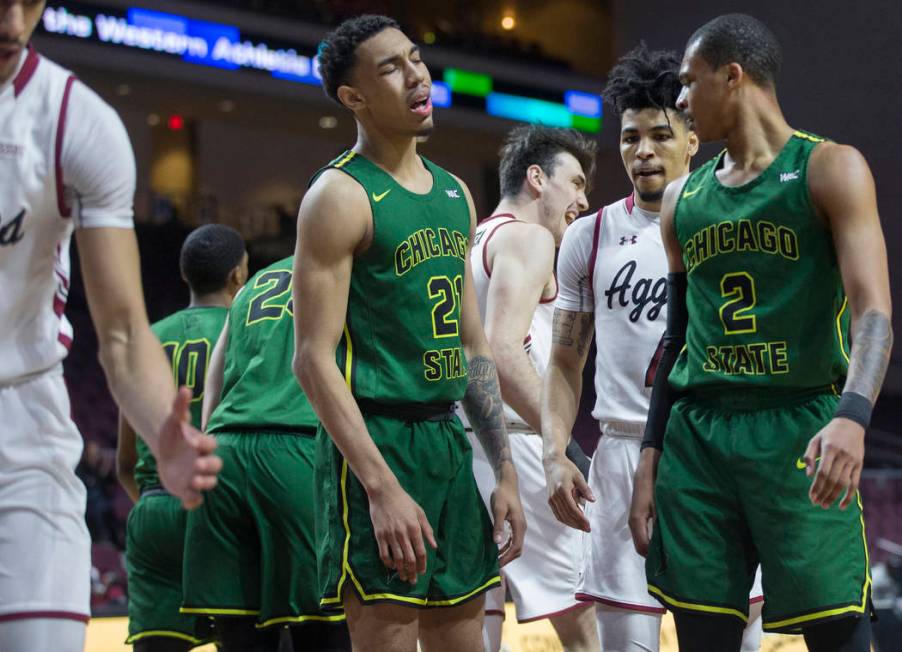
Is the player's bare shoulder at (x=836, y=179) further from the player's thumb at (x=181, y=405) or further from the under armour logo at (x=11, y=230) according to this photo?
the under armour logo at (x=11, y=230)

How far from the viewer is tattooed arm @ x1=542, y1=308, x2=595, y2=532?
3.72 meters

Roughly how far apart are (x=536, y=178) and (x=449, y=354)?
7.58 ft

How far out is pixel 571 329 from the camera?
14.3 ft

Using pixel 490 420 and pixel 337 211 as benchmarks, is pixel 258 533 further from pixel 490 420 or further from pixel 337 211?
pixel 337 211

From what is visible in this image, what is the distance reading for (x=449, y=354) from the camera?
3473mm

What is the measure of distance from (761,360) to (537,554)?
2.09m

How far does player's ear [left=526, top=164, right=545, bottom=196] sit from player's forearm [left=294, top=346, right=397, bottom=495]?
8.32ft

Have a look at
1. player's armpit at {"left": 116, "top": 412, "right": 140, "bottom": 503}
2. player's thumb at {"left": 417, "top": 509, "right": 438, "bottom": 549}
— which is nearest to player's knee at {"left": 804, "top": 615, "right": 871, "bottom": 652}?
player's thumb at {"left": 417, "top": 509, "right": 438, "bottom": 549}

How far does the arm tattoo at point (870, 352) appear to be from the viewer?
9.57ft

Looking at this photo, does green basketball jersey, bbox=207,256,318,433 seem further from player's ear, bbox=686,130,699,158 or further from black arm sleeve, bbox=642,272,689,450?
player's ear, bbox=686,130,699,158

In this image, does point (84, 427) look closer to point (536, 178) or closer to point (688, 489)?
point (536, 178)

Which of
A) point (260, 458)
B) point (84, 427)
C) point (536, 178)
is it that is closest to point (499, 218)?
point (536, 178)

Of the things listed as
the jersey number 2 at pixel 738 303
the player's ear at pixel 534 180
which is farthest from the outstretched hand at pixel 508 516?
the player's ear at pixel 534 180

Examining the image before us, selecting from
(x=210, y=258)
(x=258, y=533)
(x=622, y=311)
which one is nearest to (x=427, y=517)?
(x=258, y=533)
